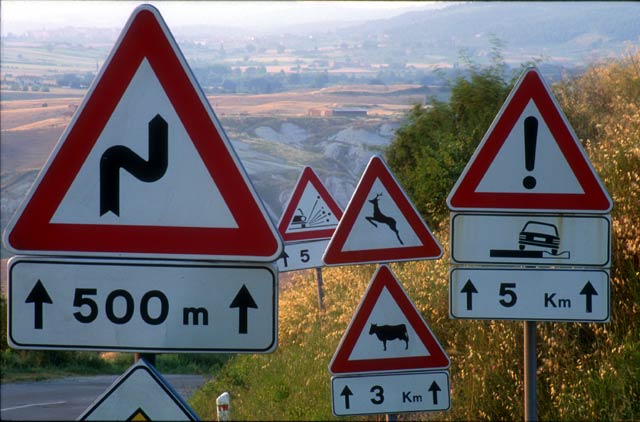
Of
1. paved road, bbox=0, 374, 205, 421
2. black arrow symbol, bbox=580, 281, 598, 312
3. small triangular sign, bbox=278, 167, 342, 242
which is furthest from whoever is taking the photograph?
paved road, bbox=0, 374, 205, 421

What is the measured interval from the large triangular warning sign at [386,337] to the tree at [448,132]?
6.23 metres

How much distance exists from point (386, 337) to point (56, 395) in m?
8.82

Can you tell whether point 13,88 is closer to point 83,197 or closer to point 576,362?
point 576,362

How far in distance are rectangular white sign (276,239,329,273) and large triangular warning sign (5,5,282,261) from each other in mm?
6825

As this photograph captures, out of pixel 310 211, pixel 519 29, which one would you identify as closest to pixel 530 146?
pixel 310 211

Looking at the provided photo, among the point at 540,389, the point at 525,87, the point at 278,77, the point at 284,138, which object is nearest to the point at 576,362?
the point at 540,389

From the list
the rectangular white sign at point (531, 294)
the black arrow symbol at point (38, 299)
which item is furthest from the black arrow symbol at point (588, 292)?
the black arrow symbol at point (38, 299)

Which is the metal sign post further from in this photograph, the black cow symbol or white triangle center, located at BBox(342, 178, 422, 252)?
white triangle center, located at BBox(342, 178, 422, 252)

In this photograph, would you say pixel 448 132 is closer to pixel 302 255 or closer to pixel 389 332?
pixel 302 255

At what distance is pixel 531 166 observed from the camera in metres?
4.77

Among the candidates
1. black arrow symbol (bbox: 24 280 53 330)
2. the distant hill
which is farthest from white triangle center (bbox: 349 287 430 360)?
the distant hill

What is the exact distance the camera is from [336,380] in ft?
18.6

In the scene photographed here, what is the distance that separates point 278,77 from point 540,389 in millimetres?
13223

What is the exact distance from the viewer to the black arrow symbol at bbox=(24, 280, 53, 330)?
3088 mm
